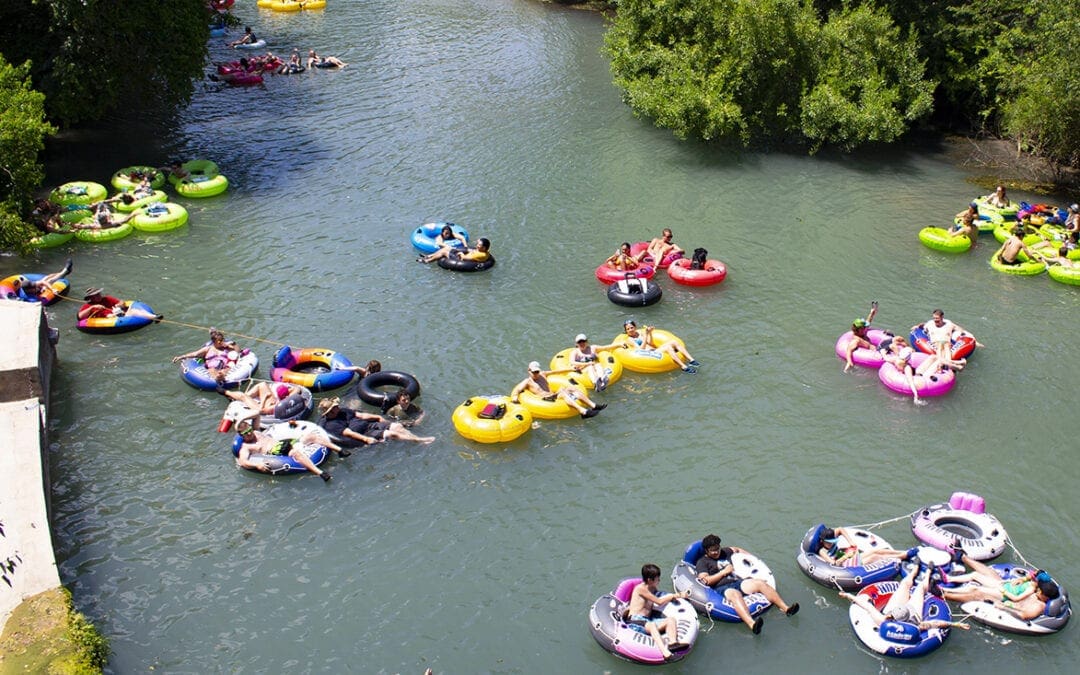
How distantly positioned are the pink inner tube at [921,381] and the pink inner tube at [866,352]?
1.24 ft

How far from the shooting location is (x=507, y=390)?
2089 centimetres

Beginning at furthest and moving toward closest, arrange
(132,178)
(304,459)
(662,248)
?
1. (132,178)
2. (662,248)
3. (304,459)

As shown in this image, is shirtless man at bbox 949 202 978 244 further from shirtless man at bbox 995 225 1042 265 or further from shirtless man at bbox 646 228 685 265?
shirtless man at bbox 646 228 685 265

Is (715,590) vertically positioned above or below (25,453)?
below

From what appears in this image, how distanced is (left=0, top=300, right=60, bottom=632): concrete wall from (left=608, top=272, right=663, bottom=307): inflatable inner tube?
40.5 feet

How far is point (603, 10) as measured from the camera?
170ft

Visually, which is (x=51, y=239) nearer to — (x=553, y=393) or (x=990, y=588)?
(x=553, y=393)

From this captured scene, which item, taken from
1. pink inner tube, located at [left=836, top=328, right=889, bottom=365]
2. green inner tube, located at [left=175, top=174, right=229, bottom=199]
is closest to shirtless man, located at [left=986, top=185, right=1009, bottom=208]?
pink inner tube, located at [left=836, top=328, right=889, bottom=365]

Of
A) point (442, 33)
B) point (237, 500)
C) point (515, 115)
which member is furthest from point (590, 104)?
point (237, 500)

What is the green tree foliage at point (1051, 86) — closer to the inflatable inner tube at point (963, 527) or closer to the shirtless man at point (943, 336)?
the shirtless man at point (943, 336)

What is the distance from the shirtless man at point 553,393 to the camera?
19.8m

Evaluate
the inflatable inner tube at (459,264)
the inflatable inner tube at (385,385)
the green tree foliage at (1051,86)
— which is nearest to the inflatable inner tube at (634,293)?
the inflatable inner tube at (459,264)

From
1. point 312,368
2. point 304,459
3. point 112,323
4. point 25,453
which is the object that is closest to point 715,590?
point 304,459

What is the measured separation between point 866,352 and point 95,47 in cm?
2247
